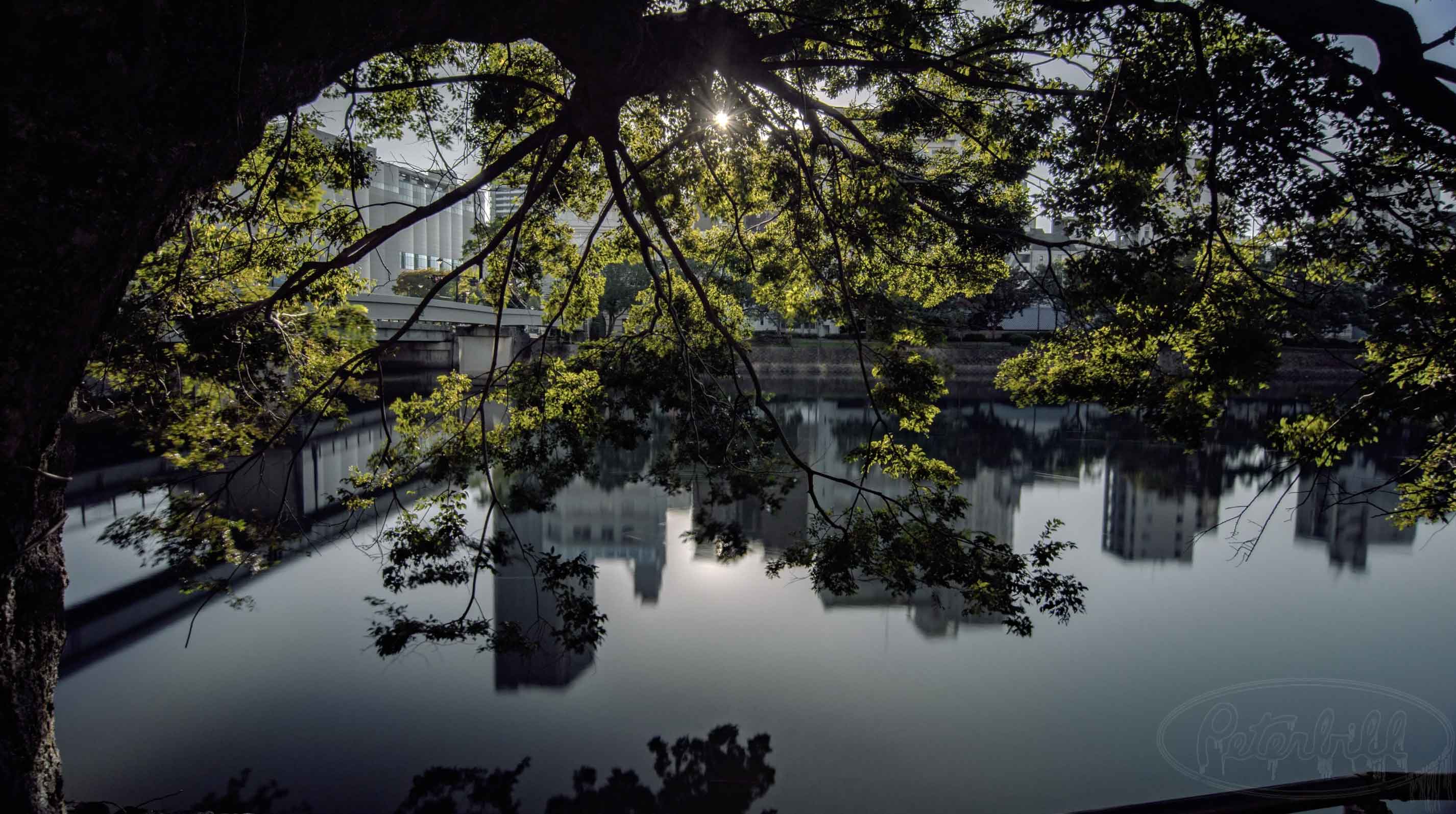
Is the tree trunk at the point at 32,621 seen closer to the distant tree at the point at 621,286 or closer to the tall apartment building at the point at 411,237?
the tall apartment building at the point at 411,237

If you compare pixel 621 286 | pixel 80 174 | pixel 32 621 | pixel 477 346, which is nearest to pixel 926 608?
pixel 32 621

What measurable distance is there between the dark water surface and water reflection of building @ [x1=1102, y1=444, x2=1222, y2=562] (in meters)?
0.07

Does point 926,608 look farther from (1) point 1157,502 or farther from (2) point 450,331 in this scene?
(2) point 450,331

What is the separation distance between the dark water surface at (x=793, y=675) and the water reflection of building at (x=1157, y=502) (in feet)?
0.23

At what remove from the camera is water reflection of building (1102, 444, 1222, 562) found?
31.6 feet

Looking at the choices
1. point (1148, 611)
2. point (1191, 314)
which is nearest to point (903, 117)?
point (1191, 314)

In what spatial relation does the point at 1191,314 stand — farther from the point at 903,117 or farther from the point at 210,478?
the point at 210,478

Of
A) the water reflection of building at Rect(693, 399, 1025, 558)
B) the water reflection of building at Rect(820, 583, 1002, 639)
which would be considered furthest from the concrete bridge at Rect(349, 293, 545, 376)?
the water reflection of building at Rect(820, 583, 1002, 639)

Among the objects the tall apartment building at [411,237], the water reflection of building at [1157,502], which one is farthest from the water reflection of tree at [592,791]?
the tall apartment building at [411,237]

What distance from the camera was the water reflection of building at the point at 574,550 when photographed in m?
6.46

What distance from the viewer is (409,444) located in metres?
4.66

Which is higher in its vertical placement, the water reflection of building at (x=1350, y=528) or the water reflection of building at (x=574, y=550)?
the water reflection of building at (x=1350, y=528)

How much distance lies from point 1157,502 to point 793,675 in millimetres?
7221

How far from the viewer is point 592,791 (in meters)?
5.02
